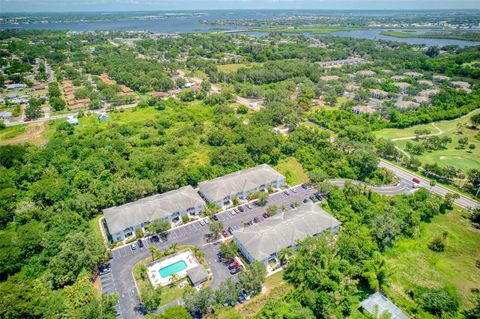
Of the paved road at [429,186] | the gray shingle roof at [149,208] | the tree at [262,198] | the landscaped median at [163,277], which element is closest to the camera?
the landscaped median at [163,277]

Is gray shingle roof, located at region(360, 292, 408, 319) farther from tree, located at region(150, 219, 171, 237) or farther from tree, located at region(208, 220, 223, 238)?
tree, located at region(150, 219, 171, 237)

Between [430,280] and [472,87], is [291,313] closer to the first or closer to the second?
[430,280]

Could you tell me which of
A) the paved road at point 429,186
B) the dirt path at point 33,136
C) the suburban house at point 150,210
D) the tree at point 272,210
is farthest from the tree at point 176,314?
the dirt path at point 33,136

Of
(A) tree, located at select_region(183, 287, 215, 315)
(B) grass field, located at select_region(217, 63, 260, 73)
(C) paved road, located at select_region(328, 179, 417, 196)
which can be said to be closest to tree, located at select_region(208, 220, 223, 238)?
(A) tree, located at select_region(183, 287, 215, 315)

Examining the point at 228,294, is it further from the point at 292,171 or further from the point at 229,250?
the point at 292,171

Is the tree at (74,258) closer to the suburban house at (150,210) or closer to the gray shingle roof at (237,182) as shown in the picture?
the suburban house at (150,210)

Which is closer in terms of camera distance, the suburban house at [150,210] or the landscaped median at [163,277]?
the landscaped median at [163,277]

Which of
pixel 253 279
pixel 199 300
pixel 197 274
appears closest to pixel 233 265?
pixel 197 274
